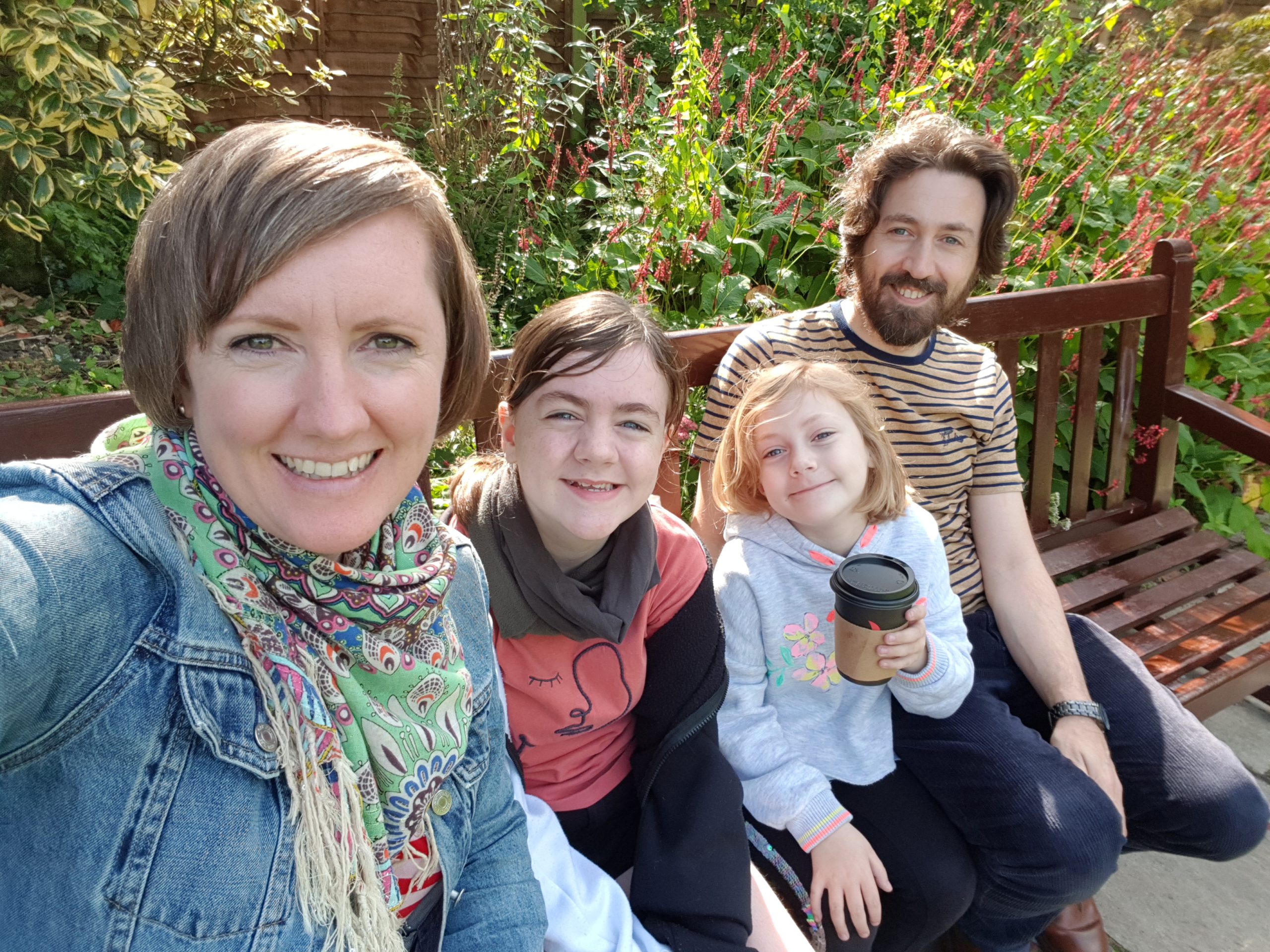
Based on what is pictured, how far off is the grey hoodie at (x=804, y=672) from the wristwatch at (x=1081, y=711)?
0.32 m

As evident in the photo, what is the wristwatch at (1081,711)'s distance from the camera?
7.21 feet

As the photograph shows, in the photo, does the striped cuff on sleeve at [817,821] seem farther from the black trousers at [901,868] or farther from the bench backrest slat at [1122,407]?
the bench backrest slat at [1122,407]

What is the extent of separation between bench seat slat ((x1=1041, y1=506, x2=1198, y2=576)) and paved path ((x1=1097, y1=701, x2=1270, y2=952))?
938 mm

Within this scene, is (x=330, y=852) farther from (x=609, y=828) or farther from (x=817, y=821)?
(x=817, y=821)

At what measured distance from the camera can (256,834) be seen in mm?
1017

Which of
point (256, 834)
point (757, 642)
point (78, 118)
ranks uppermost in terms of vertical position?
point (78, 118)

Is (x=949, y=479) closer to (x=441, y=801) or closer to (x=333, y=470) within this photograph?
(x=441, y=801)

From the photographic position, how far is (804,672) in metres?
2.00

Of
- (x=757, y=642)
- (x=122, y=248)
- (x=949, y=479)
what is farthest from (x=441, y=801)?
(x=122, y=248)

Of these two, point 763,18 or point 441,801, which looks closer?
point 441,801

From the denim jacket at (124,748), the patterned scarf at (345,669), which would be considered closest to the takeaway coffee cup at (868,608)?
the patterned scarf at (345,669)

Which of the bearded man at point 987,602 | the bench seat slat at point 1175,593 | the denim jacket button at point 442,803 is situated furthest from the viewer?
the bench seat slat at point 1175,593

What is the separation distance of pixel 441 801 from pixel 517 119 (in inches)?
142

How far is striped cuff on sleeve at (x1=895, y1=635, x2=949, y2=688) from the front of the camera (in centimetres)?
194
